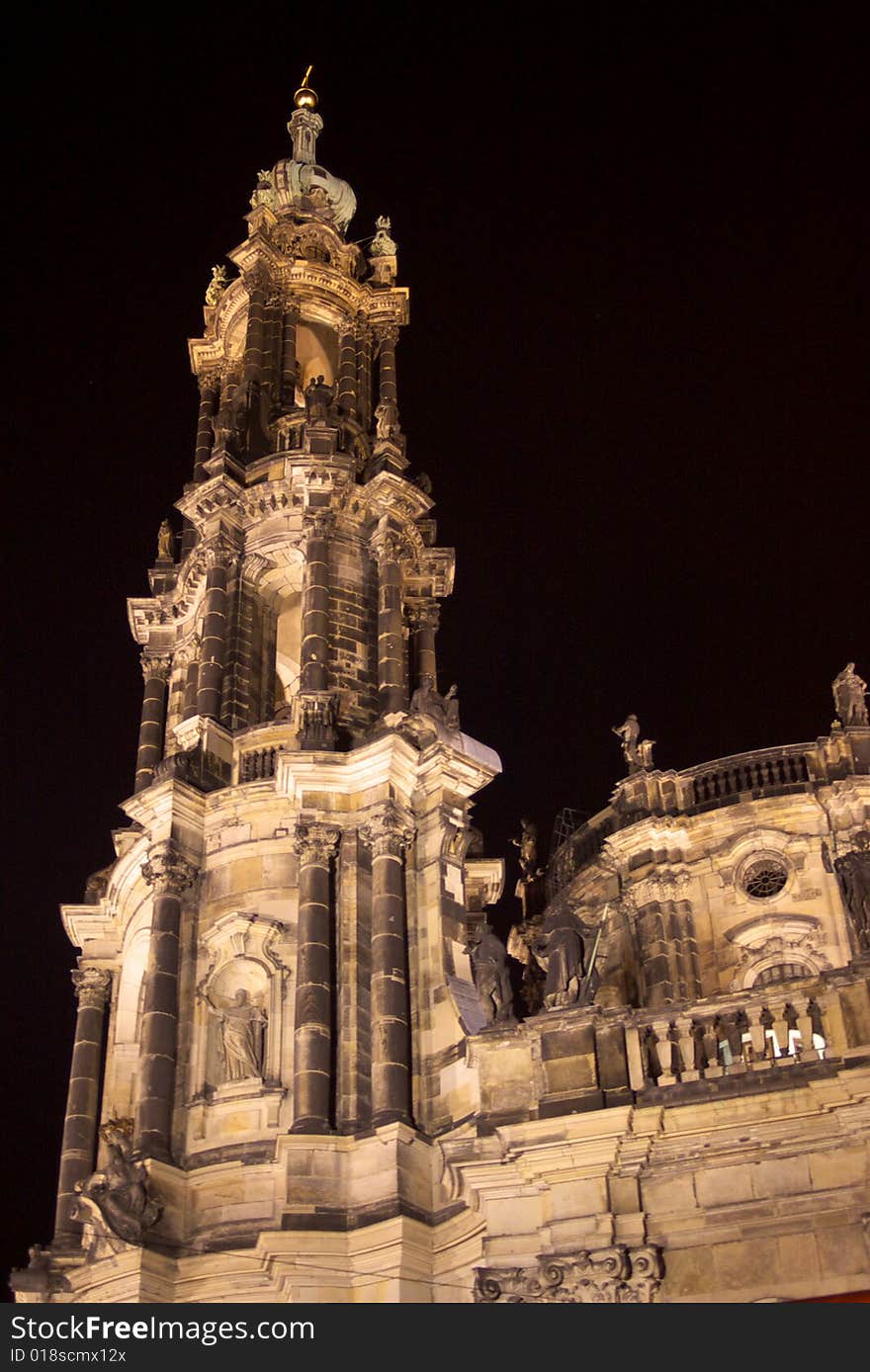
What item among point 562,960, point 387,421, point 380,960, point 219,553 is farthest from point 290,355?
point 562,960

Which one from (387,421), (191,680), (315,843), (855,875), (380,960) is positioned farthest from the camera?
(387,421)

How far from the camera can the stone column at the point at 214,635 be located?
28.5 meters

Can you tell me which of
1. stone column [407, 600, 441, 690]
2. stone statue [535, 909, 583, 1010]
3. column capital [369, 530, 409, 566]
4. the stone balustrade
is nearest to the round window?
stone column [407, 600, 441, 690]

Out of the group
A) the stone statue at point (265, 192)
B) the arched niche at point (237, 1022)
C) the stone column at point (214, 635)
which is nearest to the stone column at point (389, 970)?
the arched niche at point (237, 1022)

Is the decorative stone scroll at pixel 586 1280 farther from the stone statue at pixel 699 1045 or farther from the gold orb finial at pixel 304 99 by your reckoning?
the gold orb finial at pixel 304 99

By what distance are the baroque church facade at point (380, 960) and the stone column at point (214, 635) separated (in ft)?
0.20

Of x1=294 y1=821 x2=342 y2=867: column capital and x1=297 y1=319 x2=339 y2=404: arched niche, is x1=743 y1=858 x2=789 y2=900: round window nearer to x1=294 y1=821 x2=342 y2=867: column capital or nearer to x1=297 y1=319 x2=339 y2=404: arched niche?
x1=294 y1=821 x2=342 y2=867: column capital

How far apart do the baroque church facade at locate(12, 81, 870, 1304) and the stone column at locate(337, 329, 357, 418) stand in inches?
3.4

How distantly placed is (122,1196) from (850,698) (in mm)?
19427

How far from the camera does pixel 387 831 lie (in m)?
25.7

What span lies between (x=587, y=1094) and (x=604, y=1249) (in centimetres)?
197

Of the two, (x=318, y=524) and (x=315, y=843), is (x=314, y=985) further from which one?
(x=318, y=524)
